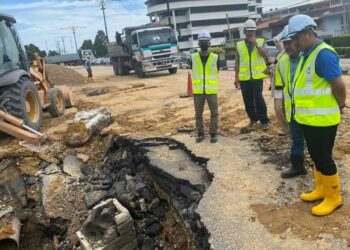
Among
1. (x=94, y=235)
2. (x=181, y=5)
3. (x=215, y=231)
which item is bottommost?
(x=94, y=235)

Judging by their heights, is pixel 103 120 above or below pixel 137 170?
above

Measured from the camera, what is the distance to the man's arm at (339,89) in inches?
138

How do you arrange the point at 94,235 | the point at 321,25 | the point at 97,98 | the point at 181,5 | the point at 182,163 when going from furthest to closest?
the point at 181,5, the point at 321,25, the point at 97,98, the point at 182,163, the point at 94,235

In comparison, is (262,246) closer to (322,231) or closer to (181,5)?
(322,231)

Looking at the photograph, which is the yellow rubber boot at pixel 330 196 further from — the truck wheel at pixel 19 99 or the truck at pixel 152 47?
the truck at pixel 152 47

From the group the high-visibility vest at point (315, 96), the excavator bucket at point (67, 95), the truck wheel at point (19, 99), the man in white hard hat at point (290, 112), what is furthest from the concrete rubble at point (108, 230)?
the excavator bucket at point (67, 95)

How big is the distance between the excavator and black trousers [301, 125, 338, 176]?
523 cm

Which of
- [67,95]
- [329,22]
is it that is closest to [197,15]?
[329,22]

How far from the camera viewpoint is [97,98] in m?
14.4

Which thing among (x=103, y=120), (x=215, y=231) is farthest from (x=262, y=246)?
(x=103, y=120)

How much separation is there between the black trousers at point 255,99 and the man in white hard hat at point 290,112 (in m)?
1.92

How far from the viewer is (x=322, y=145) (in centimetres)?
374

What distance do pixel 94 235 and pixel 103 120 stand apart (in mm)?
4035

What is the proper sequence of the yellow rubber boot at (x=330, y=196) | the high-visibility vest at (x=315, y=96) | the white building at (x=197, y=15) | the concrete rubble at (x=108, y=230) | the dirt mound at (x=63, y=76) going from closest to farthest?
the high-visibility vest at (x=315, y=96) → the yellow rubber boot at (x=330, y=196) → the concrete rubble at (x=108, y=230) → the dirt mound at (x=63, y=76) → the white building at (x=197, y=15)
